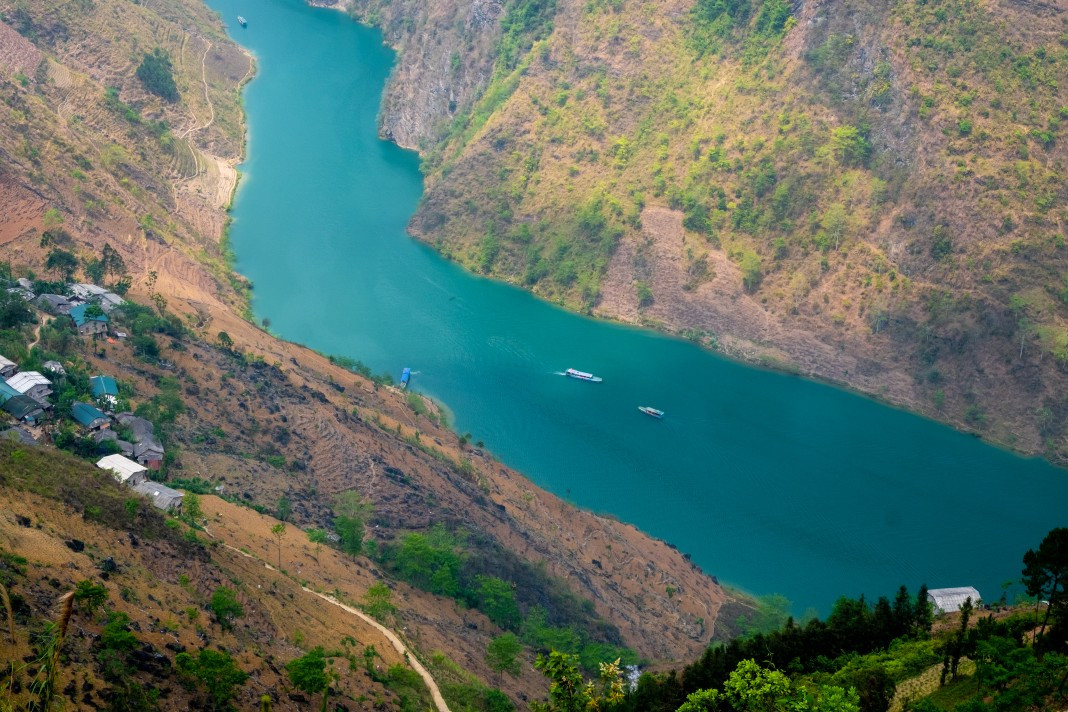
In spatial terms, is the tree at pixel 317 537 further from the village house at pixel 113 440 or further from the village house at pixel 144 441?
the village house at pixel 113 440

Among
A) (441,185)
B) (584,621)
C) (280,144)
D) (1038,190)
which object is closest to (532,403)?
(584,621)

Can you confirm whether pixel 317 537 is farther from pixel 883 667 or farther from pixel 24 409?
pixel 883 667

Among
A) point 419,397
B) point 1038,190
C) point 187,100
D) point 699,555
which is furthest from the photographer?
point 187,100

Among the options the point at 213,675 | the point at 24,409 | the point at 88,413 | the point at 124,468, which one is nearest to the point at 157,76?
the point at 88,413

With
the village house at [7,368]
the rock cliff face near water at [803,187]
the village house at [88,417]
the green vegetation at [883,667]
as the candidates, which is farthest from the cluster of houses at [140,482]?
the rock cliff face near water at [803,187]

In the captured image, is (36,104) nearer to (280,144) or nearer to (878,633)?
(280,144)

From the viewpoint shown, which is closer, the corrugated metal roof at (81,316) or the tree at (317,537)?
the tree at (317,537)
